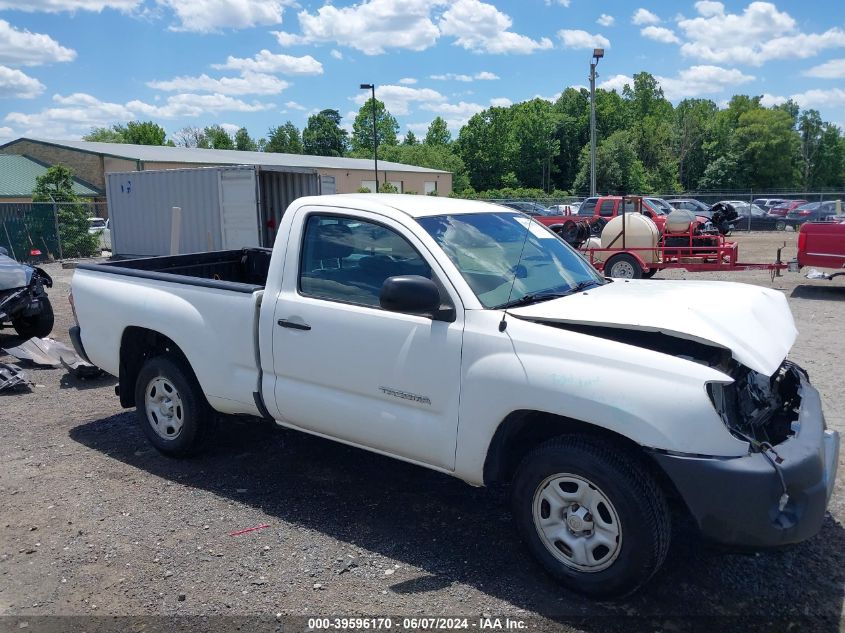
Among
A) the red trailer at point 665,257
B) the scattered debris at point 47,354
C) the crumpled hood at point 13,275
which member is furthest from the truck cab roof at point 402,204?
the red trailer at point 665,257

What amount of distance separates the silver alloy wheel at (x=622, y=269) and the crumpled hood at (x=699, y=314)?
11.7 metres

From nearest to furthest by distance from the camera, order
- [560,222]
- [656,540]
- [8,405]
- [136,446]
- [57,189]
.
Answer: [656,540]
[136,446]
[8,405]
[560,222]
[57,189]

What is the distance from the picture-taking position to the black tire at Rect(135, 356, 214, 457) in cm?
511

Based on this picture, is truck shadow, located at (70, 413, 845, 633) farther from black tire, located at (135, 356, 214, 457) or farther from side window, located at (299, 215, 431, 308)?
side window, located at (299, 215, 431, 308)

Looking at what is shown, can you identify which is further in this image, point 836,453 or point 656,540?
point 836,453

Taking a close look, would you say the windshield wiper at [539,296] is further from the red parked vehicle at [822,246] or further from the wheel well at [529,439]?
the red parked vehicle at [822,246]

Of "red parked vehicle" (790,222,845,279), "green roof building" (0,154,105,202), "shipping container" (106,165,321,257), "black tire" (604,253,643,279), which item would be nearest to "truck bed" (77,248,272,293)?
"shipping container" (106,165,321,257)

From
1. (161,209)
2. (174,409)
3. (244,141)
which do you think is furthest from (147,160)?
(244,141)

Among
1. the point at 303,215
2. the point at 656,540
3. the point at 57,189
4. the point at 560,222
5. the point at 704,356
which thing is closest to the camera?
the point at 656,540

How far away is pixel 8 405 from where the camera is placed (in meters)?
6.93

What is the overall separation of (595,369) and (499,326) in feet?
1.78

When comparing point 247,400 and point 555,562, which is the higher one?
point 247,400

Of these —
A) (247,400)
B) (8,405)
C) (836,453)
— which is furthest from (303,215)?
(8,405)

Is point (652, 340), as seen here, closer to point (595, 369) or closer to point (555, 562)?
point (595, 369)
